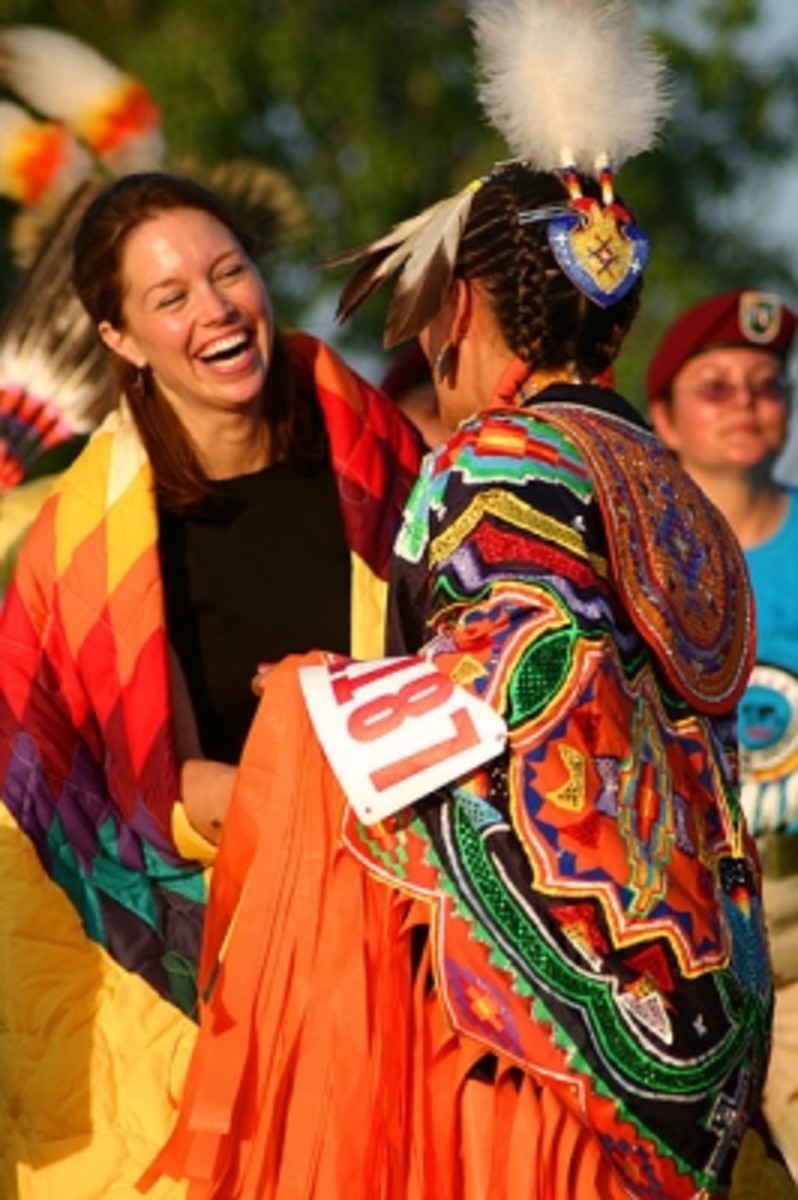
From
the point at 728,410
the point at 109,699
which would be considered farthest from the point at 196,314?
the point at 728,410

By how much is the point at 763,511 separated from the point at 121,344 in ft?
6.40

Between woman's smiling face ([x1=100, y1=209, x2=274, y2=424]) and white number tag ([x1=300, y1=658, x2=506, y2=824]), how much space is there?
3.59ft

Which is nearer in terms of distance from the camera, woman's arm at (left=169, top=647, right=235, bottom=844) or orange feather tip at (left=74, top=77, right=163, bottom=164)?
woman's arm at (left=169, top=647, right=235, bottom=844)

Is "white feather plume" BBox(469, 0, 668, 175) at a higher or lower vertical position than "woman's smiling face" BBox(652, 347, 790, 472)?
higher

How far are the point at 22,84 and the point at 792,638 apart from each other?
1.89 meters

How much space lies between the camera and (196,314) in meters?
4.85

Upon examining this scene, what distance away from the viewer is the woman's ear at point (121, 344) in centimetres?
498

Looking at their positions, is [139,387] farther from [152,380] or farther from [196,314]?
[196,314]

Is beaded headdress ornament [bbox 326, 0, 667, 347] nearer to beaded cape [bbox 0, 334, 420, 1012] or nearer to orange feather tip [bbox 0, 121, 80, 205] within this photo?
beaded cape [bbox 0, 334, 420, 1012]

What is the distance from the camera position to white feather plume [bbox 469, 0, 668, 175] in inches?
167

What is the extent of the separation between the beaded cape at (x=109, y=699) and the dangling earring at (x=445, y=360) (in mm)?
772

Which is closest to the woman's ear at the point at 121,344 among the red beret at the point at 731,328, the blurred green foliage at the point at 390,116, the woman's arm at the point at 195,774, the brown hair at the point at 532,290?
the woman's arm at the point at 195,774

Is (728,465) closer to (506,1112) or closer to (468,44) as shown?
(506,1112)

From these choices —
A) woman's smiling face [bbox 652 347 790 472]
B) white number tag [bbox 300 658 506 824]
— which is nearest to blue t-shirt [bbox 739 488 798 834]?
woman's smiling face [bbox 652 347 790 472]
